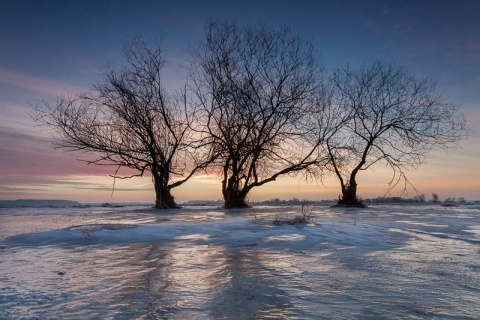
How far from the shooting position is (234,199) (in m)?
18.2

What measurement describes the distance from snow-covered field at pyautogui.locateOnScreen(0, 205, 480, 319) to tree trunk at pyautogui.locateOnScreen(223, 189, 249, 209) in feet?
39.6

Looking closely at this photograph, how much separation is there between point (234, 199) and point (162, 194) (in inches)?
141

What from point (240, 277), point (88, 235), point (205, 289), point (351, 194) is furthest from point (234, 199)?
point (205, 289)

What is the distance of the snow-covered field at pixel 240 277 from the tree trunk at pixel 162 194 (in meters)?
11.8

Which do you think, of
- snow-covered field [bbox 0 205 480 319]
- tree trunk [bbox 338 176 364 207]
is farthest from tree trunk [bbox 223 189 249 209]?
snow-covered field [bbox 0 205 480 319]

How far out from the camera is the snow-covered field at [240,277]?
96.1 inches

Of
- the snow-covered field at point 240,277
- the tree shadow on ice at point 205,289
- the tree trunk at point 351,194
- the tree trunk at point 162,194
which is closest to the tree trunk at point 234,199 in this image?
the tree trunk at point 162,194

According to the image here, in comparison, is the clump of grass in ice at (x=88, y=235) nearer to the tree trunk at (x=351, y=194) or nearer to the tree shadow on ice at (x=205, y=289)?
the tree shadow on ice at (x=205, y=289)

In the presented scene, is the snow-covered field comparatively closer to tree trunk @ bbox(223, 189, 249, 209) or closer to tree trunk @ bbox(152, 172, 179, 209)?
tree trunk @ bbox(152, 172, 179, 209)

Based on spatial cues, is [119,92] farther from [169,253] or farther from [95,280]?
[95,280]

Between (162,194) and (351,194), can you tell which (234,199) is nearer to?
(162,194)

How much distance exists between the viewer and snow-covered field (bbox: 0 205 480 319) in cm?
244

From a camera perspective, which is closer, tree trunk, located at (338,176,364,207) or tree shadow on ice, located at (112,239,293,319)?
tree shadow on ice, located at (112,239,293,319)

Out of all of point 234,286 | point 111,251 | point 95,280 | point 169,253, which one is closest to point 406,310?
point 234,286
